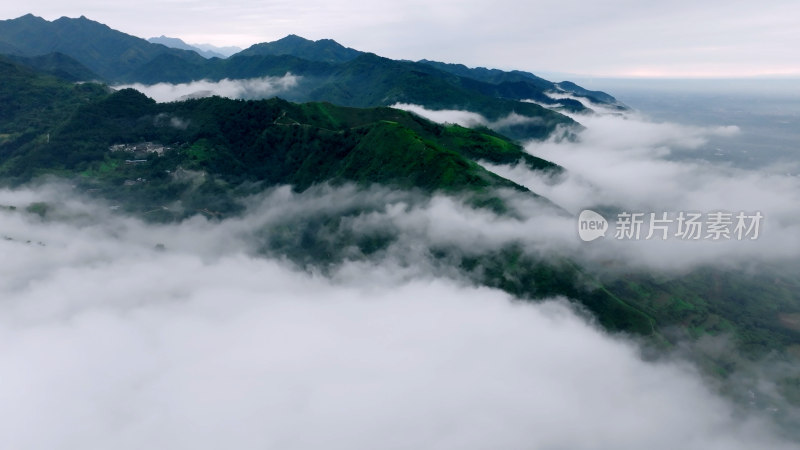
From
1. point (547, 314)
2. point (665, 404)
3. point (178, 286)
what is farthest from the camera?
point (178, 286)

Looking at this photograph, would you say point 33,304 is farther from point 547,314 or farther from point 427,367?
point 547,314

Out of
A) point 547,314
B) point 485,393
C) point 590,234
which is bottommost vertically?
point 485,393

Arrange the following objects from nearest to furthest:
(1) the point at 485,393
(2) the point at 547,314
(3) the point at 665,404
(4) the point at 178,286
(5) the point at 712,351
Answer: (1) the point at 485,393, (3) the point at 665,404, (2) the point at 547,314, (5) the point at 712,351, (4) the point at 178,286

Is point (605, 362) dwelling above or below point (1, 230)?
below

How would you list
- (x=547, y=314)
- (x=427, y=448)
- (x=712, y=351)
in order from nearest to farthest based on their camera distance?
(x=427, y=448), (x=547, y=314), (x=712, y=351)

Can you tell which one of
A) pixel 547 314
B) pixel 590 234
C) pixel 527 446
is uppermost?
pixel 590 234

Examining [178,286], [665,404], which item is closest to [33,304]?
[178,286]

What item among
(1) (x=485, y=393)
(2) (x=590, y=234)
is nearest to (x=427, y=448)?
(1) (x=485, y=393)

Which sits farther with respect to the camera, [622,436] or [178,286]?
[178,286]

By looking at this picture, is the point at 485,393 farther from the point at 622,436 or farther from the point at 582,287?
the point at 582,287
